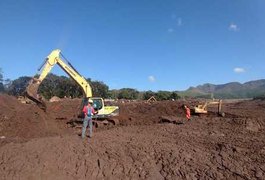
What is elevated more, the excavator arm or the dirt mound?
the excavator arm

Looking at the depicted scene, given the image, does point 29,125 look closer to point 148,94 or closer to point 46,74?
point 46,74

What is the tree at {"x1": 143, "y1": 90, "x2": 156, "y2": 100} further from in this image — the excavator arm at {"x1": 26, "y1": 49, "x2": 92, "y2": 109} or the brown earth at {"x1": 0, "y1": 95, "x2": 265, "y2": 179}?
the brown earth at {"x1": 0, "y1": 95, "x2": 265, "y2": 179}

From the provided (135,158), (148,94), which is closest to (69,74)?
(135,158)

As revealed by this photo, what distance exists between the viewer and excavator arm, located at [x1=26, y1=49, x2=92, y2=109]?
22203 millimetres

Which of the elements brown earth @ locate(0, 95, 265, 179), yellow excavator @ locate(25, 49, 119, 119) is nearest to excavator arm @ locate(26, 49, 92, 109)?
yellow excavator @ locate(25, 49, 119, 119)

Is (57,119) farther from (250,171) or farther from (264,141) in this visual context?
(250,171)

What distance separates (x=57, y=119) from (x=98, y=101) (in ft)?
11.6

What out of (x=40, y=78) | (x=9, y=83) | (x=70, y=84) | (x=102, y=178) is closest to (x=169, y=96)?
(x=70, y=84)

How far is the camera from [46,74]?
77.0ft

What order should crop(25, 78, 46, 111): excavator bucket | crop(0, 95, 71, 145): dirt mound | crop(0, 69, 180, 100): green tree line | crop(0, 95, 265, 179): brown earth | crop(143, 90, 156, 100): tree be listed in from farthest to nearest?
crop(0, 69, 180, 100): green tree line, crop(143, 90, 156, 100): tree, crop(25, 78, 46, 111): excavator bucket, crop(0, 95, 71, 145): dirt mound, crop(0, 95, 265, 179): brown earth

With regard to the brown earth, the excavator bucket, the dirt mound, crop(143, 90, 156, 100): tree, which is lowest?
the brown earth

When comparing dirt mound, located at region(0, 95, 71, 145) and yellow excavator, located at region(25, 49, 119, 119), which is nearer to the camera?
dirt mound, located at region(0, 95, 71, 145)

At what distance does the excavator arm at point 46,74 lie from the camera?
22203mm

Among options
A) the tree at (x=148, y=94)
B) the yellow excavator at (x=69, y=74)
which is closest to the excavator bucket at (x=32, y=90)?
the yellow excavator at (x=69, y=74)
